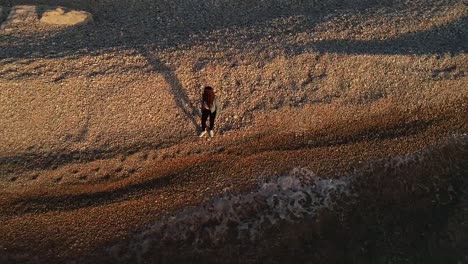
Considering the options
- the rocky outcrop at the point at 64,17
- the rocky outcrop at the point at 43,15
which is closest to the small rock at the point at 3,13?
the rocky outcrop at the point at 43,15

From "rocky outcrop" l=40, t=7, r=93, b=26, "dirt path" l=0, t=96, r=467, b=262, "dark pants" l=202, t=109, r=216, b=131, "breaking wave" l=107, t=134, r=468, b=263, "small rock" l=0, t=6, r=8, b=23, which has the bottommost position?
"breaking wave" l=107, t=134, r=468, b=263

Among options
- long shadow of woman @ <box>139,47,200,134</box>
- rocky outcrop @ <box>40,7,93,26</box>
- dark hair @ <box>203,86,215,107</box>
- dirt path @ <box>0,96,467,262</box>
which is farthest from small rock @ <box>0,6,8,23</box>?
dark hair @ <box>203,86,215,107</box>

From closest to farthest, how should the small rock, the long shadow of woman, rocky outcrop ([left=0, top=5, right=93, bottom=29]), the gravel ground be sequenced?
1. the gravel ground
2. the long shadow of woman
3. rocky outcrop ([left=0, top=5, right=93, bottom=29])
4. the small rock

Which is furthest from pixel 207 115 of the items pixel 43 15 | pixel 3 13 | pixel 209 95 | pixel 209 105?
pixel 3 13

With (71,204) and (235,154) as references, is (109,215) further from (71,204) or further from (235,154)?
(235,154)

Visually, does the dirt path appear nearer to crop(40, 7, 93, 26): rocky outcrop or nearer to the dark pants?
the dark pants

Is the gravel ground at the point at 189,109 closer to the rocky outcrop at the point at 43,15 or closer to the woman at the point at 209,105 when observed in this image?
the rocky outcrop at the point at 43,15

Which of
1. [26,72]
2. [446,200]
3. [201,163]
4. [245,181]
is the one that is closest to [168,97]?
[201,163]
